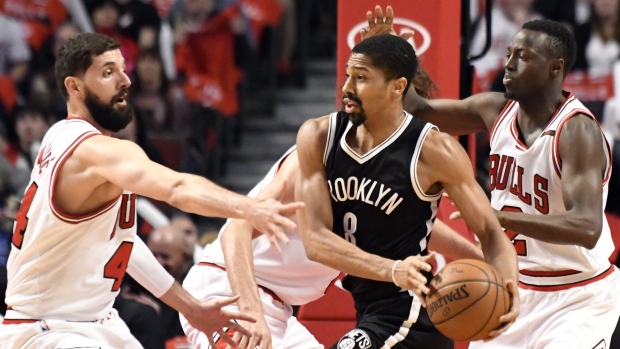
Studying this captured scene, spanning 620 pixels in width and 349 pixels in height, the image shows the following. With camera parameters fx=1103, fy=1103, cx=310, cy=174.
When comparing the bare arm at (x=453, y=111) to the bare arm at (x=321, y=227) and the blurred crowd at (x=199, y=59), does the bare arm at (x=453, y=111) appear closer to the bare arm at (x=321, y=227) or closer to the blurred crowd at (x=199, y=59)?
the bare arm at (x=321, y=227)

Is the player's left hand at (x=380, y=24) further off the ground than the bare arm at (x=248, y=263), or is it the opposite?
the player's left hand at (x=380, y=24)

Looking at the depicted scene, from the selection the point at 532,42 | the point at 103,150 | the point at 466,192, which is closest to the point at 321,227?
the point at 466,192

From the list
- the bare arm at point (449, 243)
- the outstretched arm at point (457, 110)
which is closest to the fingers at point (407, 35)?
the outstretched arm at point (457, 110)

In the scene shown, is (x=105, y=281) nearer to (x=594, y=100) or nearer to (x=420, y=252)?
(x=420, y=252)

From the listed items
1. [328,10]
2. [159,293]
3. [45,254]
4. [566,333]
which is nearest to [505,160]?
[566,333]

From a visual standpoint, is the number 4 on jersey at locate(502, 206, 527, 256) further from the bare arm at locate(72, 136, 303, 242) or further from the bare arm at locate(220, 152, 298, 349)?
the bare arm at locate(72, 136, 303, 242)

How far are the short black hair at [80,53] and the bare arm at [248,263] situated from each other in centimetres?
100

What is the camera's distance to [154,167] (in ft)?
14.1

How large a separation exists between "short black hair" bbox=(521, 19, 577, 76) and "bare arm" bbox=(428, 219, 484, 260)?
1.04m

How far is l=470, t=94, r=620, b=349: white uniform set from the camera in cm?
530

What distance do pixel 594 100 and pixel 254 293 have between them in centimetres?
586

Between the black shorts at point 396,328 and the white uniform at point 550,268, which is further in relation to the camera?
the white uniform at point 550,268

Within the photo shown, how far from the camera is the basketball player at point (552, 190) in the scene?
5172mm

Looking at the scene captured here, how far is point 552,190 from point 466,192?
0.85 metres
